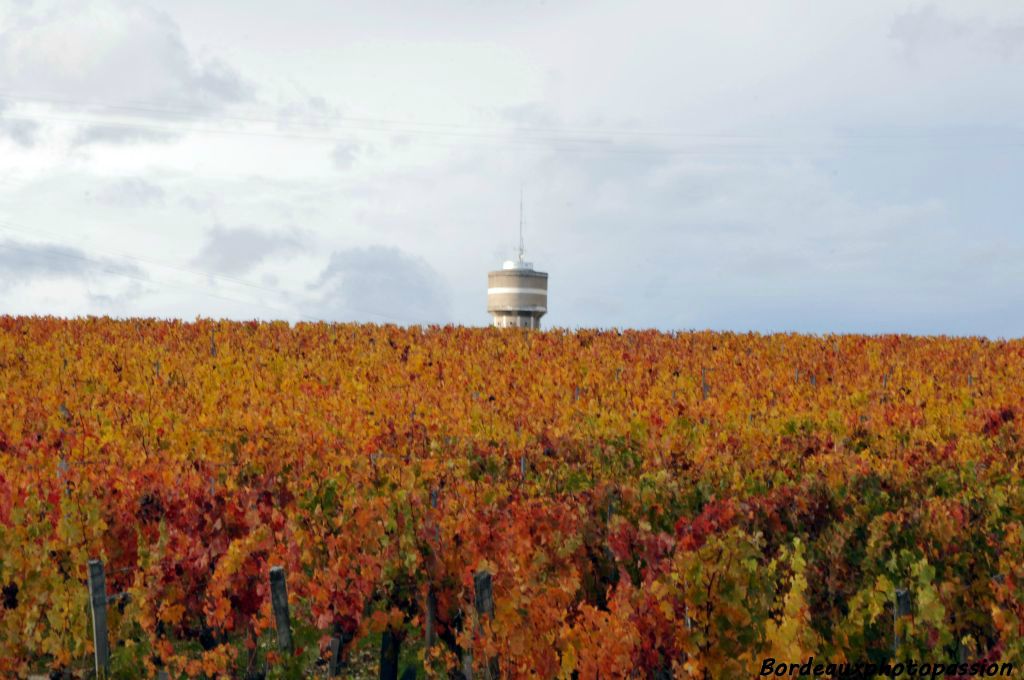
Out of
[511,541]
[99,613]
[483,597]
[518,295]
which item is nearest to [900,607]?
[483,597]

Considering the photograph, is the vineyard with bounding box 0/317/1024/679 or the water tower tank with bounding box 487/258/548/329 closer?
the vineyard with bounding box 0/317/1024/679

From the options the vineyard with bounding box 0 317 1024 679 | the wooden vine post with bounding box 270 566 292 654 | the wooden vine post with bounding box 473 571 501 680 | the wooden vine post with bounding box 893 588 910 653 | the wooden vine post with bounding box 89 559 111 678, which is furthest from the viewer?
the wooden vine post with bounding box 89 559 111 678

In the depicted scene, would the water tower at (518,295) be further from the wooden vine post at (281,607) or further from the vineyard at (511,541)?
the wooden vine post at (281,607)

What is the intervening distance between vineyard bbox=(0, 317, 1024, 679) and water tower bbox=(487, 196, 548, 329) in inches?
1580

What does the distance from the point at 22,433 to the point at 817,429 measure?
12.1 m

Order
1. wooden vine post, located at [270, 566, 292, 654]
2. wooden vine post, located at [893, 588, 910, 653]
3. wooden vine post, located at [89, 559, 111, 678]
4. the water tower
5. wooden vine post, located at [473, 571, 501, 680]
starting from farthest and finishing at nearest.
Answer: the water tower → wooden vine post, located at [89, 559, 111, 678] → wooden vine post, located at [270, 566, 292, 654] → wooden vine post, located at [473, 571, 501, 680] → wooden vine post, located at [893, 588, 910, 653]

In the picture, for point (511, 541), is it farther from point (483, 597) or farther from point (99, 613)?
point (99, 613)

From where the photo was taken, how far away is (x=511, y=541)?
8289mm

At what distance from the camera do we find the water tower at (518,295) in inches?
2282

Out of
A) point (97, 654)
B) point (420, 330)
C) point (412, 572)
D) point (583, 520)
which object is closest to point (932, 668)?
point (583, 520)

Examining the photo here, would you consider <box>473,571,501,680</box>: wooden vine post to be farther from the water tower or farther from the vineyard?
the water tower

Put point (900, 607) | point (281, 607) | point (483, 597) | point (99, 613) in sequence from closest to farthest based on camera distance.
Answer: point (900, 607) → point (483, 597) → point (281, 607) → point (99, 613)

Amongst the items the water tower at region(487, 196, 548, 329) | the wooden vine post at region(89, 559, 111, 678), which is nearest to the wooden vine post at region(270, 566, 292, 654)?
the wooden vine post at region(89, 559, 111, 678)

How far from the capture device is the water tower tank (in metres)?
58.0
